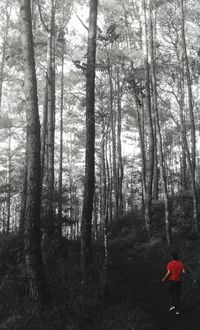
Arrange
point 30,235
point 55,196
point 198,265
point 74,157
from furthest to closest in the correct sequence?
1. point 74,157
2. point 55,196
3. point 198,265
4. point 30,235

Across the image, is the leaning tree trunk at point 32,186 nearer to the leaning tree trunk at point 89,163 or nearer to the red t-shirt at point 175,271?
the leaning tree trunk at point 89,163

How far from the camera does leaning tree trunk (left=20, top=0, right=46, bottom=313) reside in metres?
8.52

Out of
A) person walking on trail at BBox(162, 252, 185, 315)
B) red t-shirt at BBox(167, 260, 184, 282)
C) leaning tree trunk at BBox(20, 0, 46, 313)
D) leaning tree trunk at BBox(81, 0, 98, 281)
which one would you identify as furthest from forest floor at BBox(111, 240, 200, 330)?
leaning tree trunk at BBox(20, 0, 46, 313)

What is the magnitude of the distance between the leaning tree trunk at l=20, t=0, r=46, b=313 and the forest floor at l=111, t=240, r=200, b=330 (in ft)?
8.11

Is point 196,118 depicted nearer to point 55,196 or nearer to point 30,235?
point 55,196

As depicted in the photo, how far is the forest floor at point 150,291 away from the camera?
8.09 metres

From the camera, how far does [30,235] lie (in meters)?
8.63

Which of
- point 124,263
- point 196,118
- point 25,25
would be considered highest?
point 196,118

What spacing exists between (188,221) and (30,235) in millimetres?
10947

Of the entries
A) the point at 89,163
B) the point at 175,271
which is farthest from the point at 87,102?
the point at 175,271

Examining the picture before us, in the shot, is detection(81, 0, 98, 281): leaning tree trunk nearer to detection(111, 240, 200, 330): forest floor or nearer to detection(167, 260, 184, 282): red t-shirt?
detection(111, 240, 200, 330): forest floor

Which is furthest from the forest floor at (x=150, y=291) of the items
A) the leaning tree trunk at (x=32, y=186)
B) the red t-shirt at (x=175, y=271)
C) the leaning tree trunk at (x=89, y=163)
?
the leaning tree trunk at (x=32, y=186)

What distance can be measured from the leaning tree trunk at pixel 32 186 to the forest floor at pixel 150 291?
97.3 inches

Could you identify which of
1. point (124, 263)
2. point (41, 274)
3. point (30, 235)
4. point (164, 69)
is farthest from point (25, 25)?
point (164, 69)
